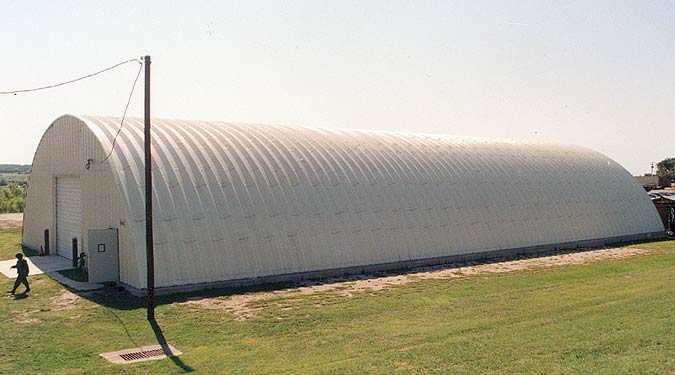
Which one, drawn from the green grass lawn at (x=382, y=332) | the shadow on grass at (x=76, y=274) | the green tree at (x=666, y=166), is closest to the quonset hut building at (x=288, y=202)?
the shadow on grass at (x=76, y=274)

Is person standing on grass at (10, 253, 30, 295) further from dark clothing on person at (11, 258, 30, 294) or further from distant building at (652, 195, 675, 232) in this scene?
distant building at (652, 195, 675, 232)

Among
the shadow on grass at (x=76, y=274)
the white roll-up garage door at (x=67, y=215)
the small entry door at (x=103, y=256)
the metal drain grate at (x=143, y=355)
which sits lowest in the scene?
the metal drain grate at (x=143, y=355)

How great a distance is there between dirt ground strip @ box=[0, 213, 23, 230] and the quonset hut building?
13.0 m

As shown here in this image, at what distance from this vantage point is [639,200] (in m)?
40.0

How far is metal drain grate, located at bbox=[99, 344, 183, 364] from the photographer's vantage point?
13.2 m

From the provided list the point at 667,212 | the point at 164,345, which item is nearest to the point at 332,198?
the point at 164,345

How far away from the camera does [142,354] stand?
44.8 feet

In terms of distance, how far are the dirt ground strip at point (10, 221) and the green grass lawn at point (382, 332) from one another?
88.5 feet

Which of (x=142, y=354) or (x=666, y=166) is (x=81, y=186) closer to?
(x=142, y=354)

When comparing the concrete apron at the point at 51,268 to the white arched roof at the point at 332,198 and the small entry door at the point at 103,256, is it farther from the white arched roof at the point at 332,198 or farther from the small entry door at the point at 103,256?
the white arched roof at the point at 332,198

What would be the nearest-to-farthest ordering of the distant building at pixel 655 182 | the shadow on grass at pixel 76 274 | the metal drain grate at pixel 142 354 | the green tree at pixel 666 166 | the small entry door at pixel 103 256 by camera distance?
the metal drain grate at pixel 142 354
the small entry door at pixel 103 256
the shadow on grass at pixel 76 274
the distant building at pixel 655 182
the green tree at pixel 666 166

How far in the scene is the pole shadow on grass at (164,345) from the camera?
12.6 meters

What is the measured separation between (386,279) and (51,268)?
1408cm

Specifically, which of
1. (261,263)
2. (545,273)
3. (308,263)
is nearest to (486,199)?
(545,273)
